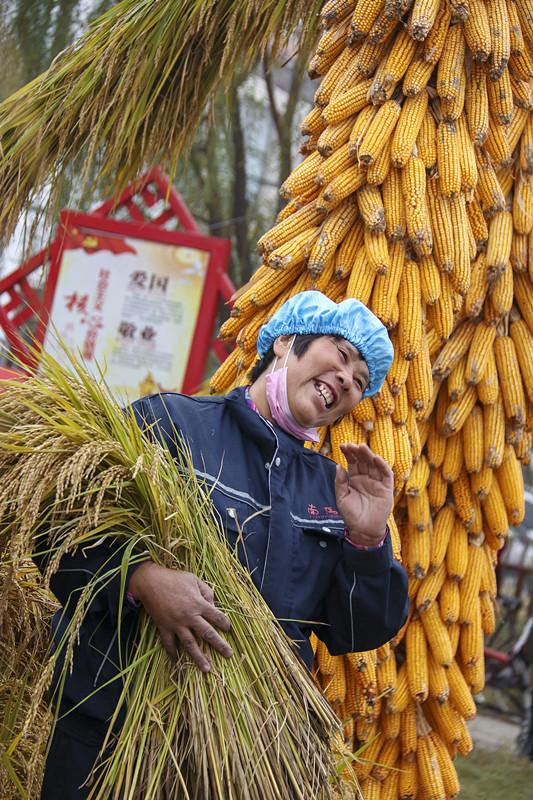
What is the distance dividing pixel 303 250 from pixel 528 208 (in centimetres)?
75

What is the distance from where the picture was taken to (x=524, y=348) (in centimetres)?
336

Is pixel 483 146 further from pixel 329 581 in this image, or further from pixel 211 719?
pixel 211 719

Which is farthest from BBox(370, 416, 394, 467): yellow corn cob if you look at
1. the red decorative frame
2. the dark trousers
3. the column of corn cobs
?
the red decorative frame

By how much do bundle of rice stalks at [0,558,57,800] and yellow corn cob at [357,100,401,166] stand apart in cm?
146

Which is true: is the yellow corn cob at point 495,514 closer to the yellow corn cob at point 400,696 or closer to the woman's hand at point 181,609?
the yellow corn cob at point 400,696

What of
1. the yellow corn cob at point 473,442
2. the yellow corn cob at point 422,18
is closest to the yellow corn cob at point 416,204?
the yellow corn cob at point 422,18

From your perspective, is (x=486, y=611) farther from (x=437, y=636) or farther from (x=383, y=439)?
(x=383, y=439)

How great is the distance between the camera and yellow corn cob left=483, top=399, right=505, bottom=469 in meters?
3.33

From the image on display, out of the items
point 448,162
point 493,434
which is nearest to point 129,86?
point 448,162

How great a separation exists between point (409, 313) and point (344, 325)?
1.91 ft

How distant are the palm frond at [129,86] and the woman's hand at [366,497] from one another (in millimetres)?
1700

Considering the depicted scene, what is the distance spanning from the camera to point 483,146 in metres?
3.23

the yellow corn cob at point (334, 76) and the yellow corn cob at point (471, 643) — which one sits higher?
the yellow corn cob at point (334, 76)

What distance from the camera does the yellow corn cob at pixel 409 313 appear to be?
10.1ft
